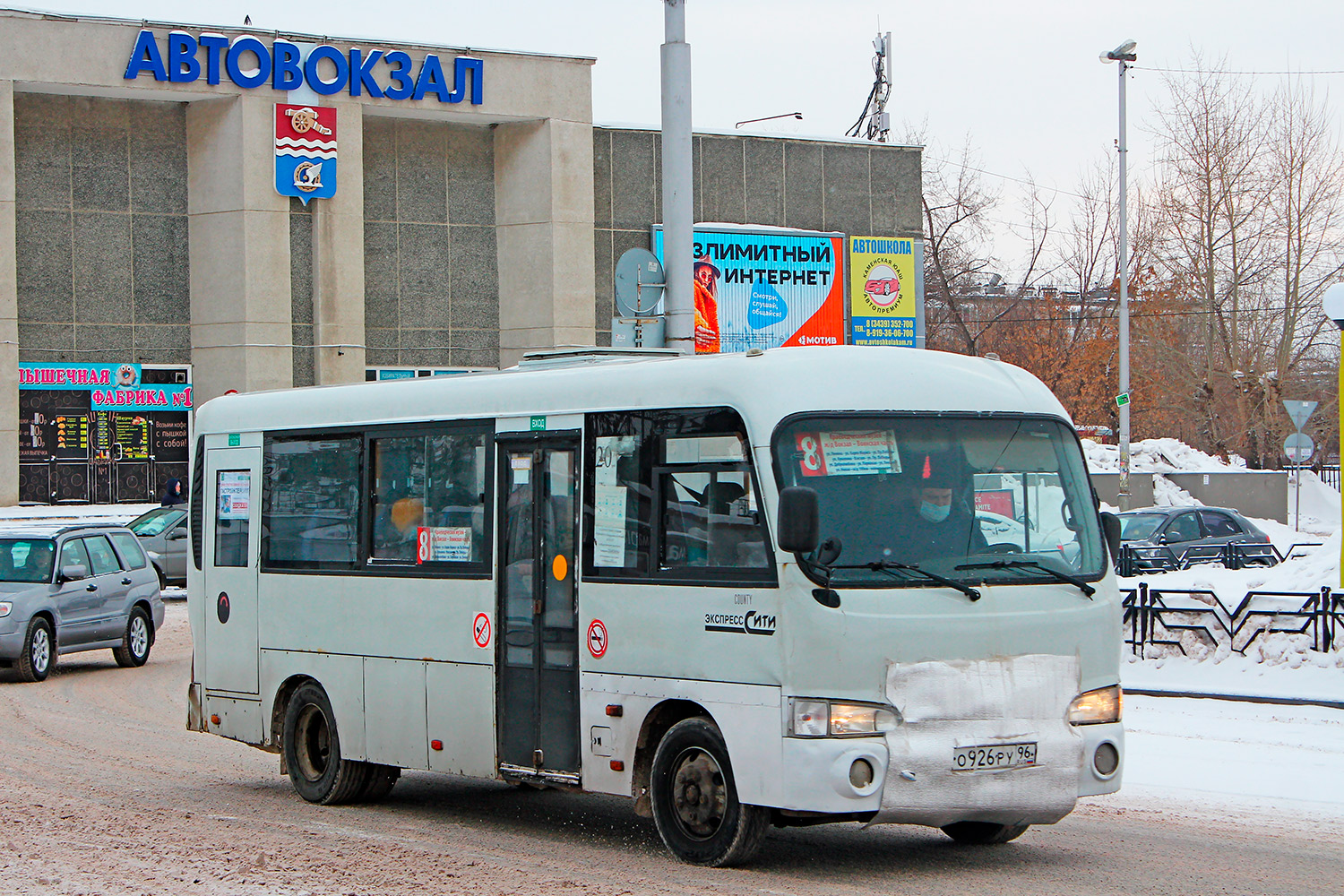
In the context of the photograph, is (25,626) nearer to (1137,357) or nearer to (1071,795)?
(1071,795)

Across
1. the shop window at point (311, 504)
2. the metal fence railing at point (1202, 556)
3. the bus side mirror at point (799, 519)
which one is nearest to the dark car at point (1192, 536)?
the metal fence railing at point (1202, 556)

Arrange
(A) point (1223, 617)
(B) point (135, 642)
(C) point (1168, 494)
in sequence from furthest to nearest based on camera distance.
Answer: (C) point (1168, 494) → (B) point (135, 642) → (A) point (1223, 617)

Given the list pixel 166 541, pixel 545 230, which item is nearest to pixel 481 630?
pixel 166 541

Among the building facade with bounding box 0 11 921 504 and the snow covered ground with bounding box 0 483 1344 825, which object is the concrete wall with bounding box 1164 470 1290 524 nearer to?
the building facade with bounding box 0 11 921 504

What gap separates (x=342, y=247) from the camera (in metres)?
38.0

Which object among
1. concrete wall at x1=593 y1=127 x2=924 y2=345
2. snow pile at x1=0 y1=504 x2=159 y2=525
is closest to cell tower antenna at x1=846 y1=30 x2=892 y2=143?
concrete wall at x1=593 y1=127 x2=924 y2=345

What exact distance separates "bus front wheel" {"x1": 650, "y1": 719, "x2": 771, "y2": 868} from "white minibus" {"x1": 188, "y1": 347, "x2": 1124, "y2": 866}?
2 centimetres

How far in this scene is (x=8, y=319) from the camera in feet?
117

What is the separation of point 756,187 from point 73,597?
26632mm

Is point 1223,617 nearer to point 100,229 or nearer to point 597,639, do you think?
point 597,639

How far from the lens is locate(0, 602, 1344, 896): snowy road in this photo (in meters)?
7.66

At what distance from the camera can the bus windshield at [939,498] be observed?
7.74m

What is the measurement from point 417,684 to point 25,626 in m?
9.72

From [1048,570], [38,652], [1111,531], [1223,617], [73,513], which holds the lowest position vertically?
[38,652]
